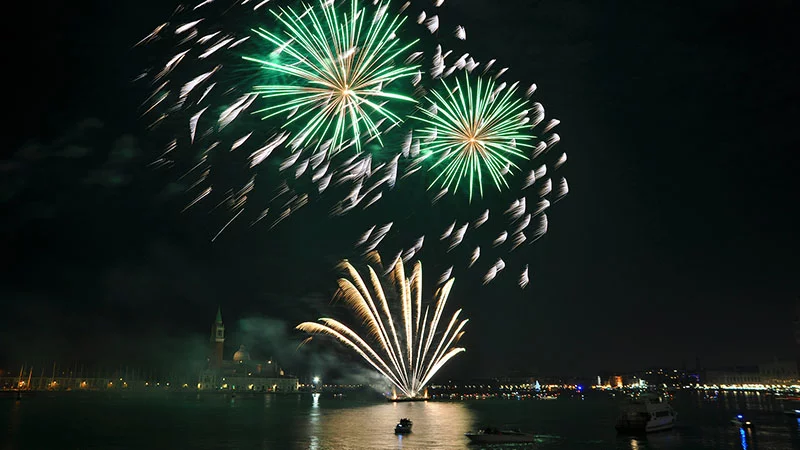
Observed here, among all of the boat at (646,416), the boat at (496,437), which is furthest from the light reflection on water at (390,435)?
the boat at (646,416)

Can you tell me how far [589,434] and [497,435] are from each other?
2032cm

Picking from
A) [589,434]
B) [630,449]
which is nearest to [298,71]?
[630,449]

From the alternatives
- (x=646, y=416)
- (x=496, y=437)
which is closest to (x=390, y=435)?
(x=496, y=437)

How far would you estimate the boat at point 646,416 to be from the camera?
73.8m

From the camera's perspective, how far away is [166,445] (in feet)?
187

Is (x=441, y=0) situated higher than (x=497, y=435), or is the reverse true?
(x=441, y=0)

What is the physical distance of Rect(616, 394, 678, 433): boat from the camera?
2906 inches

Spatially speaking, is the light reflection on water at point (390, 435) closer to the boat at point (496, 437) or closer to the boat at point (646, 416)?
the boat at point (496, 437)

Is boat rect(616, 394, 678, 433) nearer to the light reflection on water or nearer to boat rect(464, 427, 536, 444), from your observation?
boat rect(464, 427, 536, 444)

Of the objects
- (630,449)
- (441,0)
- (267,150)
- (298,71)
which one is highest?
(441,0)

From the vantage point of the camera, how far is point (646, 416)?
74.8m

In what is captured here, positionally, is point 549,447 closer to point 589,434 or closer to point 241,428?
point 589,434

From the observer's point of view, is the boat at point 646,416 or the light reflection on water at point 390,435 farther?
the boat at point 646,416

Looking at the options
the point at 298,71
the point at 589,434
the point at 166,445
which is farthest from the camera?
the point at 589,434
